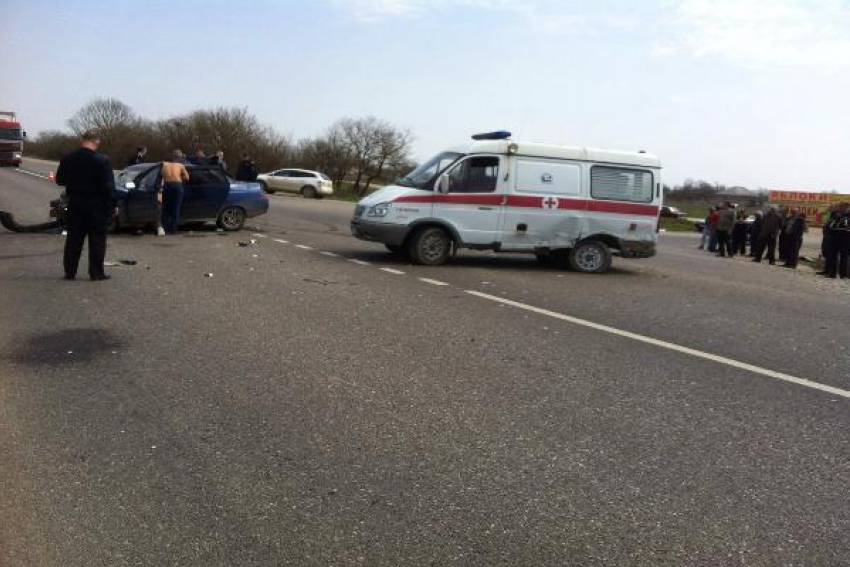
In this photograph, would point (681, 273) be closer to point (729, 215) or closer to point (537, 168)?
point (537, 168)

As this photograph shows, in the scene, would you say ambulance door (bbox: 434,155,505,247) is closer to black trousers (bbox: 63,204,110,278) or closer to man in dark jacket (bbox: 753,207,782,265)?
black trousers (bbox: 63,204,110,278)

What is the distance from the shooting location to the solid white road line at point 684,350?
20.4 ft

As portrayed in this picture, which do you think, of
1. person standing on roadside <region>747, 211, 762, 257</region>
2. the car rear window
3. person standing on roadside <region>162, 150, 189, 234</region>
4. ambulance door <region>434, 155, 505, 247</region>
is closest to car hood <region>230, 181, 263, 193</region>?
person standing on roadside <region>162, 150, 189, 234</region>

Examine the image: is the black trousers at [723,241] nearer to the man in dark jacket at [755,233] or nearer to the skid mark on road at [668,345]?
the man in dark jacket at [755,233]

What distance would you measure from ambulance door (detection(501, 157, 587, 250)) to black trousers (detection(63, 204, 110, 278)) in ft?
21.2

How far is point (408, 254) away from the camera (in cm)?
1320

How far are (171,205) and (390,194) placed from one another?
5540mm

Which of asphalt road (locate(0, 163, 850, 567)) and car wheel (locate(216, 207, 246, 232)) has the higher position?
car wheel (locate(216, 207, 246, 232))

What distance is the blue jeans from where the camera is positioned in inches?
595

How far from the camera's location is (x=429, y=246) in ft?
42.1

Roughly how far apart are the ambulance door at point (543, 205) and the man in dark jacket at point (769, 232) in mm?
10672

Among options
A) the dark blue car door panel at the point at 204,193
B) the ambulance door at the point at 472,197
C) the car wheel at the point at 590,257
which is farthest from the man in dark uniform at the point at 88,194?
the car wheel at the point at 590,257

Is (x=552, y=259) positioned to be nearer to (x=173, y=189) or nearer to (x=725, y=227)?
(x=173, y=189)

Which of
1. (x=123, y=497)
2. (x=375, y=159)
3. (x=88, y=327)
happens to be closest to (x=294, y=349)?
(x=88, y=327)
